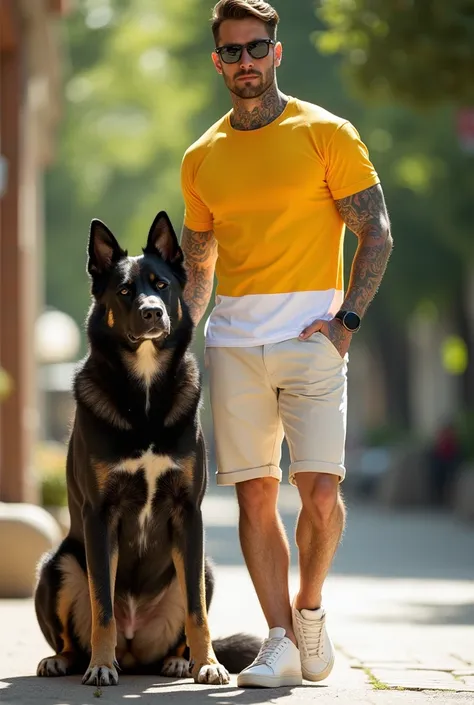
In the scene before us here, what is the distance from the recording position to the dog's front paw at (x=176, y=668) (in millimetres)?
6340

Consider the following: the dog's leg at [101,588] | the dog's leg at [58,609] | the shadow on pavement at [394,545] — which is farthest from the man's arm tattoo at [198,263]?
the shadow on pavement at [394,545]

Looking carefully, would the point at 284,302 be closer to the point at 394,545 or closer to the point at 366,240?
the point at 366,240

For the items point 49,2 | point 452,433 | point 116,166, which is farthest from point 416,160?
point 116,166

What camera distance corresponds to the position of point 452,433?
26234 mm

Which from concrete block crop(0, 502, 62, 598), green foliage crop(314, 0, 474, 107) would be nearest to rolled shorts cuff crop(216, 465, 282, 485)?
concrete block crop(0, 502, 62, 598)

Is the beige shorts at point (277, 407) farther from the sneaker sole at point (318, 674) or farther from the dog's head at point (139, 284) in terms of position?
the sneaker sole at point (318, 674)

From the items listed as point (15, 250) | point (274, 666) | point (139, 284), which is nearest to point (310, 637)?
point (274, 666)

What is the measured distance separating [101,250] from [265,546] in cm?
142

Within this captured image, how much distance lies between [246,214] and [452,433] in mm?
20312

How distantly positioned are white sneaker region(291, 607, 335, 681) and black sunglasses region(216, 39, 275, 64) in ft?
7.57

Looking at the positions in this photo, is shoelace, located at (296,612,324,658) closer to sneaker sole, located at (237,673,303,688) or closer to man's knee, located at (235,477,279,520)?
sneaker sole, located at (237,673,303,688)

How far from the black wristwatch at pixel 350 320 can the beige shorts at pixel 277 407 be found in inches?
4.3

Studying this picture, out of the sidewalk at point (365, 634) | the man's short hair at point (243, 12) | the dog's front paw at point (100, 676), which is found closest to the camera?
the sidewalk at point (365, 634)

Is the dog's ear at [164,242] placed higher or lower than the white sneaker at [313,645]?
higher
